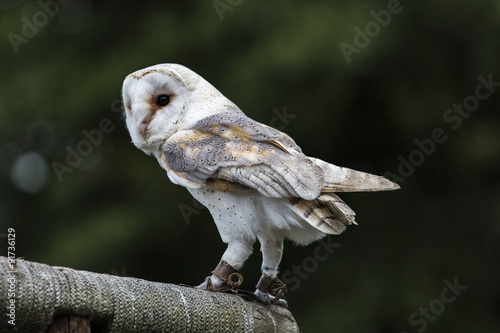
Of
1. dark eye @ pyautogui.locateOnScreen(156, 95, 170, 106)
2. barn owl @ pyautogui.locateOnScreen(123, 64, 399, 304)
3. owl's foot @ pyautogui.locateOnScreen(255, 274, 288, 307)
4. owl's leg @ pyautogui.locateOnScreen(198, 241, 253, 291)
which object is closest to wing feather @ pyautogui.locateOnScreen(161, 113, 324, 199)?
barn owl @ pyautogui.locateOnScreen(123, 64, 399, 304)

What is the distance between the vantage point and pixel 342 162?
684 cm

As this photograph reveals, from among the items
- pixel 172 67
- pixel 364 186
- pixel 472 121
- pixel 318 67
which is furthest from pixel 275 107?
pixel 364 186

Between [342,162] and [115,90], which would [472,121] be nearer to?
[342,162]

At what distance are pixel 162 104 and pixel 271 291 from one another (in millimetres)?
895

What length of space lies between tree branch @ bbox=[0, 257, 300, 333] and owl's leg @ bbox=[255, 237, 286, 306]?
301mm

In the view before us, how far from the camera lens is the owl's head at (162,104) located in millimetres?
3900

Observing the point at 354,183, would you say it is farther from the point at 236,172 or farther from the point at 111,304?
the point at 111,304

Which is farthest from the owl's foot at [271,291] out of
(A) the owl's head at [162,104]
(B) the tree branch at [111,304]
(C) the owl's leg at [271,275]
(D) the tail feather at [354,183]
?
(A) the owl's head at [162,104]

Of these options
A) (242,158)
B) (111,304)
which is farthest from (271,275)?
(111,304)

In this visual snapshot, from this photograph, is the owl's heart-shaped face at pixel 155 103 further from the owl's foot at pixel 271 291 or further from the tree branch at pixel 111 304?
the tree branch at pixel 111 304

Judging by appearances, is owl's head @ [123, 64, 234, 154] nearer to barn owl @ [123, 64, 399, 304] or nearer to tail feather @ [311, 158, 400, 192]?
barn owl @ [123, 64, 399, 304]

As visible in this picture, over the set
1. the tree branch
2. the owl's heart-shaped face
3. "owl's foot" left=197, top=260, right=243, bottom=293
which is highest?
the owl's heart-shaped face

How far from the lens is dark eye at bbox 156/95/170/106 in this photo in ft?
12.9

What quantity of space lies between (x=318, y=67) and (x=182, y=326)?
400cm
